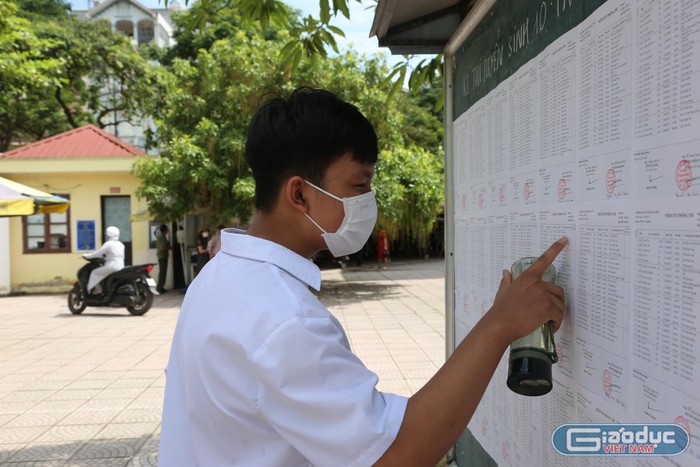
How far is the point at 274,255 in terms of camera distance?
51.3 inches

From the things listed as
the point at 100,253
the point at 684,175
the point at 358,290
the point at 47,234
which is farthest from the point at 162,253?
the point at 684,175

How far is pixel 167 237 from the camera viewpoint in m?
14.2

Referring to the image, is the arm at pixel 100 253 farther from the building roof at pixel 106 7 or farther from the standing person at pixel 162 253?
the building roof at pixel 106 7

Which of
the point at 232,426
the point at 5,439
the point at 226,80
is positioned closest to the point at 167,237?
the point at 226,80

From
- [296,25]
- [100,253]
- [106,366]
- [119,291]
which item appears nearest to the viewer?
[296,25]

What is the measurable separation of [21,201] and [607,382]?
8.31m

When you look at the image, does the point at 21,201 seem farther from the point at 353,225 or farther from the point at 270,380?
the point at 270,380

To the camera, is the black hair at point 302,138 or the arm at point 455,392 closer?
the arm at point 455,392

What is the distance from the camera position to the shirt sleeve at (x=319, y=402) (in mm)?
1059

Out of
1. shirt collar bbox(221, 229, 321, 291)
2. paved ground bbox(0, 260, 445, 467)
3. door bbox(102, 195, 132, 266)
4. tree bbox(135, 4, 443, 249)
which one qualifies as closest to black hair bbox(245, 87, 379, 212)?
shirt collar bbox(221, 229, 321, 291)

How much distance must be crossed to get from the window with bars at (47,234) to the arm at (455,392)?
1512 centimetres

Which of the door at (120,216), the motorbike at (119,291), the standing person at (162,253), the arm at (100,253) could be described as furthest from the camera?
the door at (120,216)

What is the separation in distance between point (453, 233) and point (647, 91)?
1.74 metres

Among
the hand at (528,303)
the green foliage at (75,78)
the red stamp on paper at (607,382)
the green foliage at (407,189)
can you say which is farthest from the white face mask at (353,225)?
the green foliage at (75,78)
